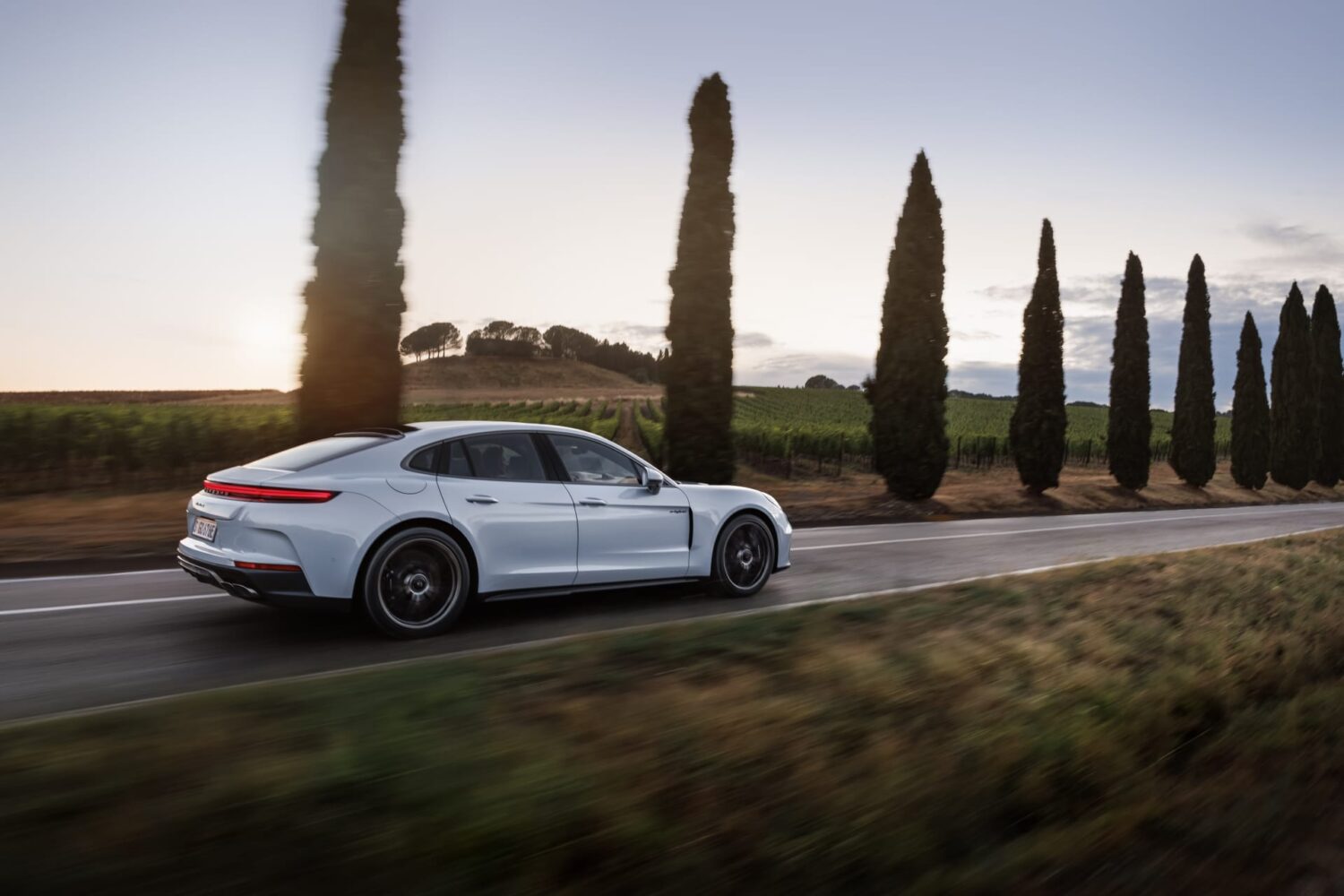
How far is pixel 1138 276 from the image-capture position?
34.9 meters

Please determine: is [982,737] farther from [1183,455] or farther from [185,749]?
[1183,455]

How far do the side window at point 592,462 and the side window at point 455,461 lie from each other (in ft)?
2.61

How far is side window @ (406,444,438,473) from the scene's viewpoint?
6.64 m

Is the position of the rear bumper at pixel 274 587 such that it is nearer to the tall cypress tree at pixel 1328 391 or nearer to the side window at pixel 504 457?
the side window at pixel 504 457

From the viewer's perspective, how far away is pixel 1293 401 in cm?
4656

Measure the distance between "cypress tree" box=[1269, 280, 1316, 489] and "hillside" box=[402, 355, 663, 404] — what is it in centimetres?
6313

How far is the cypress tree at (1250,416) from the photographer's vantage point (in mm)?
43531

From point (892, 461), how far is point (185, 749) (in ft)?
74.8

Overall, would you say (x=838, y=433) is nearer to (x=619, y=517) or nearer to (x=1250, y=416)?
(x=1250, y=416)

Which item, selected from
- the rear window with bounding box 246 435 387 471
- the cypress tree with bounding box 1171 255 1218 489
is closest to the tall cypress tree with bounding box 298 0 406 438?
the rear window with bounding box 246 435 387 471

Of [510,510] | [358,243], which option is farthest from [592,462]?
[358,243]

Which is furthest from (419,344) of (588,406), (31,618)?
(31,618)

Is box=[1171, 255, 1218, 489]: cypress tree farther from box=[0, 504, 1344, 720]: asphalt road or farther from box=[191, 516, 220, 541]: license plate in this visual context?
box=[191, 516, 220, 541]: license plate

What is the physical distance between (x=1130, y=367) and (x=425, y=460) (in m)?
34.0
